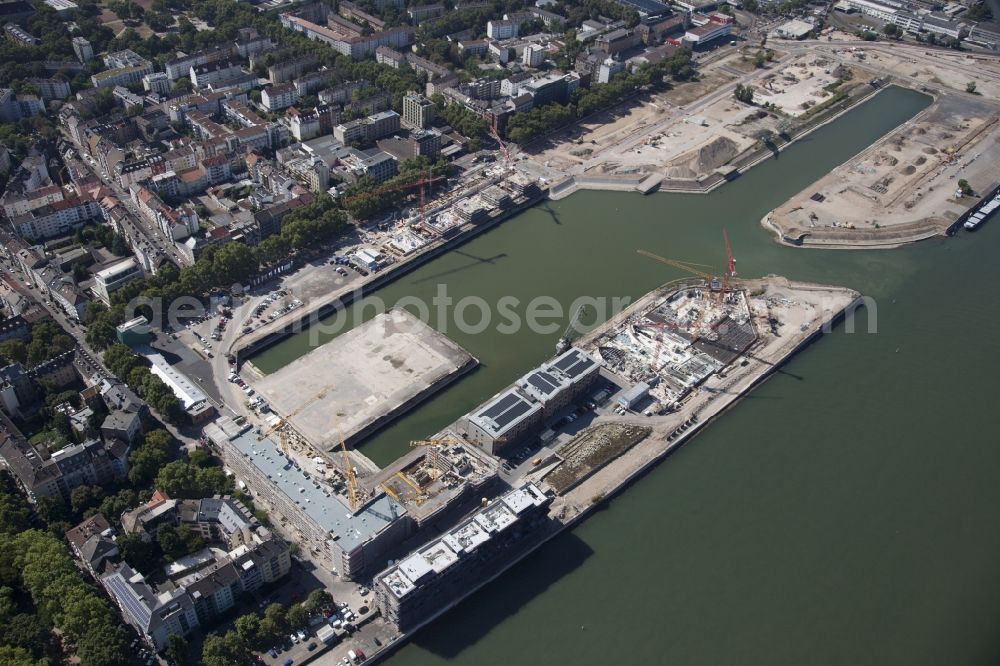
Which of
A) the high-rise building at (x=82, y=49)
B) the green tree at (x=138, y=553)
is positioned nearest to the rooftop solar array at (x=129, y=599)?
the green tree at (x=138, y=553)

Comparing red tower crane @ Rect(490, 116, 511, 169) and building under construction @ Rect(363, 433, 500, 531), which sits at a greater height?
red tower crane @ Rect(490, 116, 511, 169)

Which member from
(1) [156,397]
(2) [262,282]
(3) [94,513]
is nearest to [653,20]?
(2) [262,282]

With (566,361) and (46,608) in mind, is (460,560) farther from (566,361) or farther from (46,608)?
(46,608)

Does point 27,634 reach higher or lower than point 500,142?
lower

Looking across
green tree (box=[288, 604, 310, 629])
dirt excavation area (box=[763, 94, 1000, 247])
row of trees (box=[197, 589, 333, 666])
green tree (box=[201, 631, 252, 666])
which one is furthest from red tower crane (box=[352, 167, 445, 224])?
green tree (box=[201, 631, 252, 666])

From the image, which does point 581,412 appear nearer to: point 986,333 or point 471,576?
point 471,576

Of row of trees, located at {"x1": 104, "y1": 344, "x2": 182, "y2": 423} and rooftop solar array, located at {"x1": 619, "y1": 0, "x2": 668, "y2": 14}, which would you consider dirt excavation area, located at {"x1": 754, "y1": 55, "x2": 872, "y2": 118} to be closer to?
rooftop solar array, located at {"x1": 619, "y1": 0, "x2": 668, "y2": 14}

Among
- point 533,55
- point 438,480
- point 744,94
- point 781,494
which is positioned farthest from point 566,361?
point 533,55
